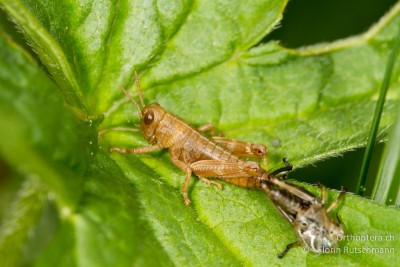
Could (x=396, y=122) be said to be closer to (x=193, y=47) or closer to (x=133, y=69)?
(x=193, y=47)

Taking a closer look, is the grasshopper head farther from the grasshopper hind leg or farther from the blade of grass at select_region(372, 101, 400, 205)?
the blade of grass at select_region(372, 101, 400, 205)

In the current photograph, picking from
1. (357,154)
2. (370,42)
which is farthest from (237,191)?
(357,154)

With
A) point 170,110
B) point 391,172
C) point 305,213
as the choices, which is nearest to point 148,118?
point 170,110

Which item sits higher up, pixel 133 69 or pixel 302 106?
pixel 133 69

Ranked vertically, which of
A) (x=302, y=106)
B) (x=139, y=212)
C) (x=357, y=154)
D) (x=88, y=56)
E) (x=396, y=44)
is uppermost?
(x=88, y=56)

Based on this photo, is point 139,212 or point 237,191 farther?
point 237,191

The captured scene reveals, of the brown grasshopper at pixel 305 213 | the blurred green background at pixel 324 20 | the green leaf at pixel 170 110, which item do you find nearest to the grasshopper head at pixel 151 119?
the green leaf at pixel 170 110

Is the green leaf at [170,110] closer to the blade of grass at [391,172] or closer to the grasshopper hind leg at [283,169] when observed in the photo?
the grasshopper hind leg at [283,169]
